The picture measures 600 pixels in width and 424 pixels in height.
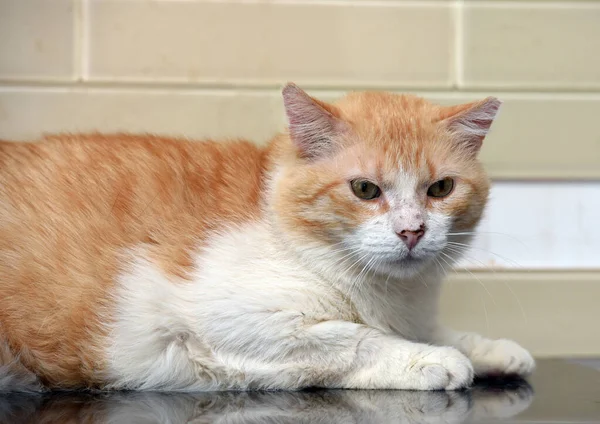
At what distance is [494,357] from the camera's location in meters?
1.53

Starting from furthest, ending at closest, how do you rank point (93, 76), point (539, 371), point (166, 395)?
point (93, 76) → point (539, 371) → point (166, 395)

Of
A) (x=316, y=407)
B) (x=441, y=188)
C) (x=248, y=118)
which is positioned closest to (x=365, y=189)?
(x=441, y=188)

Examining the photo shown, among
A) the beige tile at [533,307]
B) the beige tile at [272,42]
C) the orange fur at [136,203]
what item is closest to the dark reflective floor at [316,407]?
the orange fur at [136,203]

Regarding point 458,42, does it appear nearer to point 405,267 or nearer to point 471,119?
point 471,119

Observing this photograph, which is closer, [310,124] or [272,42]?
[310,124]

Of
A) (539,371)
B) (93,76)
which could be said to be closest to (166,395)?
(539,371)

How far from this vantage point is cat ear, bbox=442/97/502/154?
1407mm

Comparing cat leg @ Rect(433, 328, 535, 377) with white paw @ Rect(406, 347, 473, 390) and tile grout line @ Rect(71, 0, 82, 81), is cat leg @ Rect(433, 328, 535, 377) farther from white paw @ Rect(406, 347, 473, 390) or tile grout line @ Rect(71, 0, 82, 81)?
tile grout line @ Rect(71, 0, 82, 81)

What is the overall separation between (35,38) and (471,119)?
3.88 ft

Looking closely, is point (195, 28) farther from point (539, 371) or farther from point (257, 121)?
point (539, 371)

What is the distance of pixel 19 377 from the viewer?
4.43 feet

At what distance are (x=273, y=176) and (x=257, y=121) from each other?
1.89 ft

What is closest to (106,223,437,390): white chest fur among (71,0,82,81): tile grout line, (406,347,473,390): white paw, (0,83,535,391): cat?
(0,83,535,391): cat

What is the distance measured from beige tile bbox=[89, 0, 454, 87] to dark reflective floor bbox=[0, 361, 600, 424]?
3.09 ft
